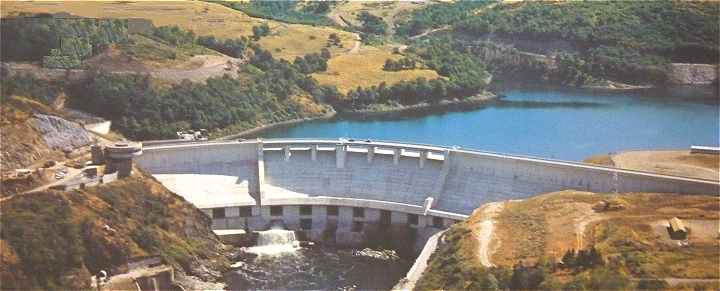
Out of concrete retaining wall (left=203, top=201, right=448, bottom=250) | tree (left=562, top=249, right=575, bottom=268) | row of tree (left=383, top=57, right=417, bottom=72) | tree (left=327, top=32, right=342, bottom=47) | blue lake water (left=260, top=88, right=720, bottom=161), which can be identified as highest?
tree (left=562, top=249, right=575, bottom=268)

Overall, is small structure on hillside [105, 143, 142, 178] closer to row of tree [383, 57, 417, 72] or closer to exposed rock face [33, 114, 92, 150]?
exposed rock face [33, 114, 92, 150]

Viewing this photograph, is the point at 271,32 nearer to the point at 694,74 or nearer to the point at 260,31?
the point at 260,31

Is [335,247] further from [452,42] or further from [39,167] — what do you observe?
[452,42]

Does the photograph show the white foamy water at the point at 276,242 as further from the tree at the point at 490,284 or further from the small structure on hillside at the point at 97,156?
the tree at the point at 490,284

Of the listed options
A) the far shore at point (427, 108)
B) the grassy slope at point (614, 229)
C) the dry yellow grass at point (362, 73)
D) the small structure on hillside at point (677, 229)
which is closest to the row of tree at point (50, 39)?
the dry yellow grass at point (362, 73)

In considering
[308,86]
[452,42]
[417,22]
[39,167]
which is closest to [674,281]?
[39,167]

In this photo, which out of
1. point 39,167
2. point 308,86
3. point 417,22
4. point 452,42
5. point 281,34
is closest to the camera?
point 39,167

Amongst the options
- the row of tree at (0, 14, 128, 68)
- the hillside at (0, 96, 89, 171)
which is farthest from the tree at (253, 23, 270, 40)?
the hillside at (0, 96, 89, 171)

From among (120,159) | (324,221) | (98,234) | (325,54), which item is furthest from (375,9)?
(98,234)
